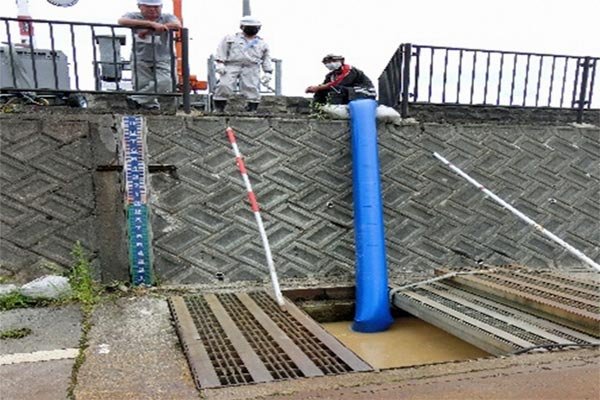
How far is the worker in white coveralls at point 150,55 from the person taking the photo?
592cm

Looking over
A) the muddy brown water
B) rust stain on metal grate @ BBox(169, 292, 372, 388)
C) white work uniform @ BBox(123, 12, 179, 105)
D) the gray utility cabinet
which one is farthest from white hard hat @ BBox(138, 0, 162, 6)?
the muddy brown water

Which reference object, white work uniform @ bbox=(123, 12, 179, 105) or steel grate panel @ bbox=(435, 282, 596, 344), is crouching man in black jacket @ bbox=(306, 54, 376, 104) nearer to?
white work uniform @ bbox=(123, 12, 179, 105)

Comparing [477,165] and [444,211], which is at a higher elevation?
[477,165]

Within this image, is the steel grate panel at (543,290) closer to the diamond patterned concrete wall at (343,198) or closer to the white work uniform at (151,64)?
the diamond patterned concrete wall at (343,198)

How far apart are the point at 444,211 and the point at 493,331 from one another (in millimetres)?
2574

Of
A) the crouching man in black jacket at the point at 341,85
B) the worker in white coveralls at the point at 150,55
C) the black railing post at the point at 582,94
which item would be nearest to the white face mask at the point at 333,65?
the crouching man in black jacket at the point at 341,85

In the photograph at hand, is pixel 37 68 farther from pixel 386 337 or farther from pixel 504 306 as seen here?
pixel 504 306

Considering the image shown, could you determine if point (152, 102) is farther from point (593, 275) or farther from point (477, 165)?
point (593, 275)

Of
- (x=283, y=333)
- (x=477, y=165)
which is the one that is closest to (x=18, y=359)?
(x=283, y=333)

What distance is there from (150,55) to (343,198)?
10.4 feet

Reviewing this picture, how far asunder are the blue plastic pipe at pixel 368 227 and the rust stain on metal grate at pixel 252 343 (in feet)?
2.98

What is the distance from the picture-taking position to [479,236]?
19.0ft

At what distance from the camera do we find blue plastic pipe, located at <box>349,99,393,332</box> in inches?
176

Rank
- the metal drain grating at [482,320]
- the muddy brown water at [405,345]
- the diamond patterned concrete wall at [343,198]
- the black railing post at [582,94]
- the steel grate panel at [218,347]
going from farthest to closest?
1. the black railing post at [582,94]
2. the diamond patterned concrete wall at [343,198]
3. the muddy brown water at [405,345]
4. the metal drain grating at [482,320]
5. the steel grate panel at [218,347]
